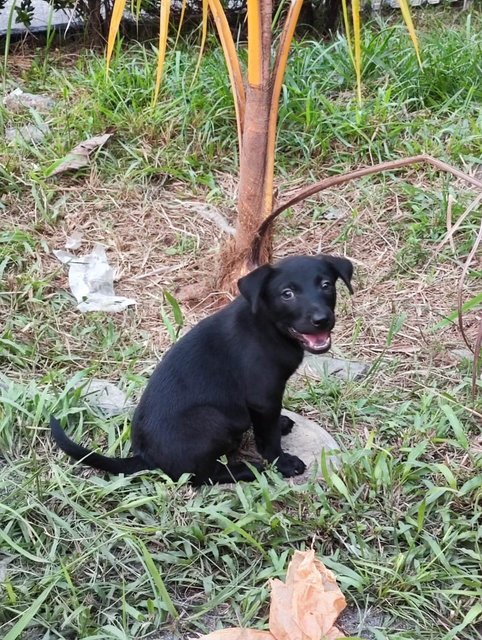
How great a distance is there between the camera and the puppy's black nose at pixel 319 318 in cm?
272

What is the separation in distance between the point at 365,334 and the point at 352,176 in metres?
1.04

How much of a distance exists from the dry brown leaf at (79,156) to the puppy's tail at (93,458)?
210 cm

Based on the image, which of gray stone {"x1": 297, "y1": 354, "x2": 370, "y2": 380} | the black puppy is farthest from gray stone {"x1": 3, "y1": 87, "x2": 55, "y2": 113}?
the black puppy

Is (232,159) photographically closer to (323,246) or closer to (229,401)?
(323,246)

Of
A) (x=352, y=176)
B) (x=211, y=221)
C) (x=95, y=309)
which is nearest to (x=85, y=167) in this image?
(x=211, y=221)

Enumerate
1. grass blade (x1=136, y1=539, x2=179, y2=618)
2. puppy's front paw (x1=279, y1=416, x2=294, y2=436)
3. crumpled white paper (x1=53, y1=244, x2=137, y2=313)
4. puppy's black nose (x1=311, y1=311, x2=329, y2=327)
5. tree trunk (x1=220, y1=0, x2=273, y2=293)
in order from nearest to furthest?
grass blade (x1=136, y1=539, x2=179, y2=618) → puppy's black nose (x1=311, y1=311, x2=329, y2=327) → puppy's front paw (x1=279, y1=416, x2=294, y2=436) → tree trunk (x1=220, y1=0, x2=273, y2=293) → crumpled white paper (x1=53, y1=244, x2=137, y2=313)

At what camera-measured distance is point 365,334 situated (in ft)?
12.6

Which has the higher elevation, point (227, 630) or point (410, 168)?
point (410, 168)

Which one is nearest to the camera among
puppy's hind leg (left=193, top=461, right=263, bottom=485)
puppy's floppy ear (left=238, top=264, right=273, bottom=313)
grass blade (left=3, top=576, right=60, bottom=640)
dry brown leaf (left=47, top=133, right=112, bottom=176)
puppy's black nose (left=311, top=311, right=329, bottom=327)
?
grass blade (left=3, top=576, right=60, bottom=640)

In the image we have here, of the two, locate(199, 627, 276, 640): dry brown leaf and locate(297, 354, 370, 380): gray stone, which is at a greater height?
locate(297, 354, 370, 380): gray stone

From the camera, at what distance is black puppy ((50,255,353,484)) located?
2.84 metres

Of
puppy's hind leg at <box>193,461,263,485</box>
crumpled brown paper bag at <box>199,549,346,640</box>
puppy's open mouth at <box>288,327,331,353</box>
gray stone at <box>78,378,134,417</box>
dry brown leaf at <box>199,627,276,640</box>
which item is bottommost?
dry brown leaf at <box>199,627,276,640</box>

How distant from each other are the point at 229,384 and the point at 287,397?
0.53 meters

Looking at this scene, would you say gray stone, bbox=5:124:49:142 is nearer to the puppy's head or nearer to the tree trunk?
the tree trunk
